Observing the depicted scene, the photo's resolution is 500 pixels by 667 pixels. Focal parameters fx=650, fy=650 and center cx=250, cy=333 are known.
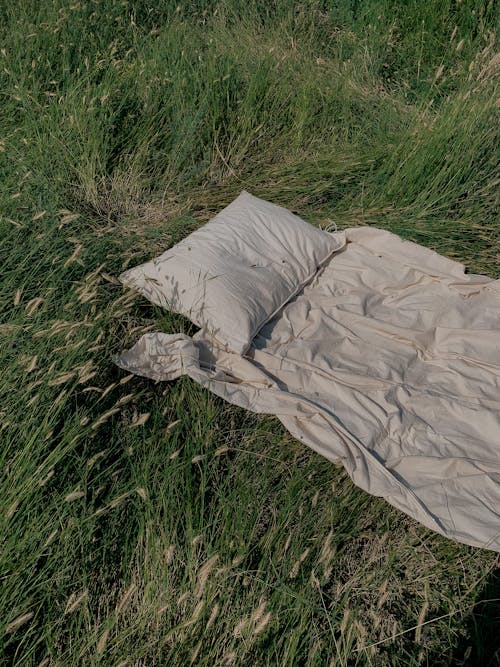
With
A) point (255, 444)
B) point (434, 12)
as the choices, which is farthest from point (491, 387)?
point (434, 12)

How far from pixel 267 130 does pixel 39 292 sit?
208cm

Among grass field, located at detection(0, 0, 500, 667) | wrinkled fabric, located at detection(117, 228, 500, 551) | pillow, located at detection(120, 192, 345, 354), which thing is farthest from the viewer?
pillow, located at detection(120, 192, 345, 354)

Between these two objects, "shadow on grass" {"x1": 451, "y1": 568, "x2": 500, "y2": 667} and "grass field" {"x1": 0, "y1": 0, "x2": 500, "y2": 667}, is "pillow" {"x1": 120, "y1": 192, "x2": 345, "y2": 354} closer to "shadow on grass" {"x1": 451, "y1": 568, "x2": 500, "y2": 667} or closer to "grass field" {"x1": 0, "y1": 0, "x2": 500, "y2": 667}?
"grass field" {"x1": 0, "y1": 0, "x2": 500, "y2": 667}

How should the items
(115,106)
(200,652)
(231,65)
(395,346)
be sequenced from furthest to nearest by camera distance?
(231,65), (115,106), (395,346), (200,652)

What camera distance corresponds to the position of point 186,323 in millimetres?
2807

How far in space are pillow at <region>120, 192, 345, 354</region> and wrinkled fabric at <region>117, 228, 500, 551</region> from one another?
0.29 ft

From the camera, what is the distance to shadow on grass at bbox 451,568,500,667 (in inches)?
70.6

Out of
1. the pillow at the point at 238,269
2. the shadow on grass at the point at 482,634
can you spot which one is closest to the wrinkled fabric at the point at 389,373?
the pillow at the point at 238,269

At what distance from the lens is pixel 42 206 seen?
3031 mm

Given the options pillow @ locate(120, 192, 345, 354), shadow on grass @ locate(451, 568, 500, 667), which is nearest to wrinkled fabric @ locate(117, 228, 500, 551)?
pillow @ locate(120, 192, 345, 354)

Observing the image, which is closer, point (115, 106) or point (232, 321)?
point (232, 321)

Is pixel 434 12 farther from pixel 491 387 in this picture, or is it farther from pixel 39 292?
pixel 39 292

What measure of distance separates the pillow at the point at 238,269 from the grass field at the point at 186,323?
0.45 feet

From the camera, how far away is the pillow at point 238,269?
2668 millimetres
